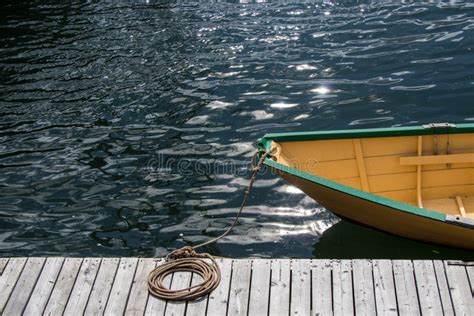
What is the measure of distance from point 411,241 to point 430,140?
1302 millimetres

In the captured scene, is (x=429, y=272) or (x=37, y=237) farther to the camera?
(x=37, y=237)

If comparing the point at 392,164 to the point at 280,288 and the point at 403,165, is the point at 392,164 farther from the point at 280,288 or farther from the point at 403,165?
the point at 280,288

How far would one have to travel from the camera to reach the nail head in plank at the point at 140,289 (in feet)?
21.3

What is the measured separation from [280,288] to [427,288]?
1405 millimetres

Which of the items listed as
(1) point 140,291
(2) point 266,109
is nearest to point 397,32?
(2) point 266,109

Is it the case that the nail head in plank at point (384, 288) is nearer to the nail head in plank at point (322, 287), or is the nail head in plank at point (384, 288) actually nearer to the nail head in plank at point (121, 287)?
the nail head in plank at point (322, 287)

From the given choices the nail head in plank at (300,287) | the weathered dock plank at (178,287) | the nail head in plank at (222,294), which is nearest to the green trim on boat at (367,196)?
the nail head in plank at (300,287)

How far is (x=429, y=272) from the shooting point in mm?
6719

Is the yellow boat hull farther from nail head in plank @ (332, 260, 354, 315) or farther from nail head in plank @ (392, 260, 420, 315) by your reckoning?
nail head in plank @ (332, 260, 354, 315)

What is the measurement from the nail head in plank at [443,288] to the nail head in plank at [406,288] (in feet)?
0.78

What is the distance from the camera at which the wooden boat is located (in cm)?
838

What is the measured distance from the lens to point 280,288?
660 cm

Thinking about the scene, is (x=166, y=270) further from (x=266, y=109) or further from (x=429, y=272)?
A: (x=266, y=109)

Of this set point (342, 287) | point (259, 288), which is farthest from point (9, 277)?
point (342, 287)
